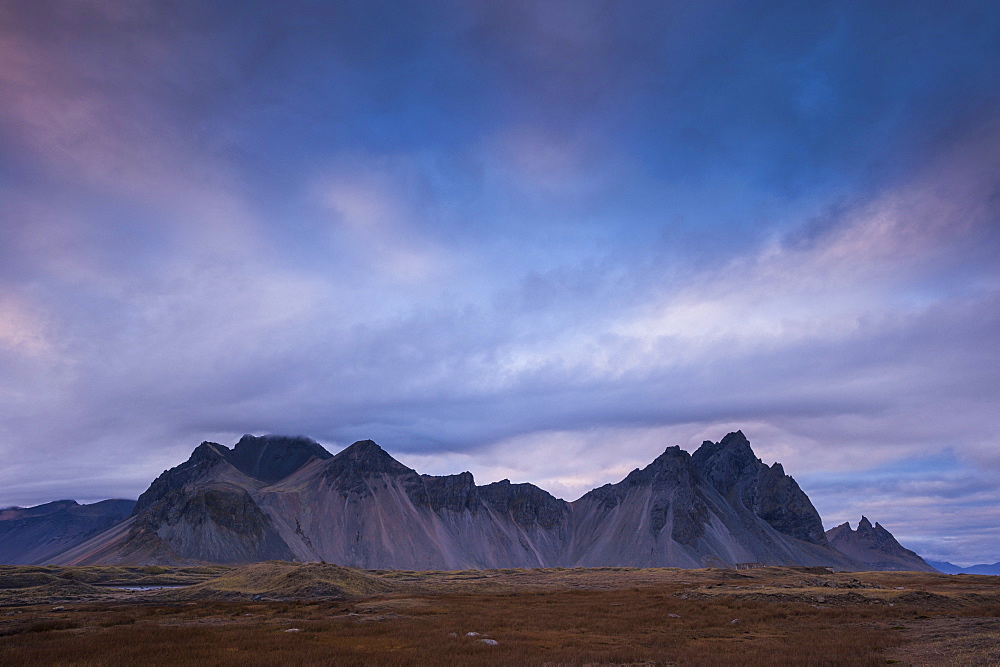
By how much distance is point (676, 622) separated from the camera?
47.7m

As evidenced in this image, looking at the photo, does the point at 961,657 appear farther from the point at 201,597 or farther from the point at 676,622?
the point at 201,597

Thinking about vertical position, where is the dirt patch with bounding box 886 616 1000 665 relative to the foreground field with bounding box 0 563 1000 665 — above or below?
above

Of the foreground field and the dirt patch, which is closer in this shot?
the dirt patch

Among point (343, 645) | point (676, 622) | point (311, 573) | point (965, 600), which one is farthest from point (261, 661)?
point (311, 573)

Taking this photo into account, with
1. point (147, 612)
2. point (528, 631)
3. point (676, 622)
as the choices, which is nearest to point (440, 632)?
point (528, 631)

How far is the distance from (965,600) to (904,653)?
35708 mm

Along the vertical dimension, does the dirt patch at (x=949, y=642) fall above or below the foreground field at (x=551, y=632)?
above

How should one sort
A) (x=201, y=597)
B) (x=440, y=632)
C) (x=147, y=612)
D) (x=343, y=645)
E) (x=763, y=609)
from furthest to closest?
(x=201, y=597) → (x=147, y=612) → (x=763, y=609) → (x=440, y=632) → (x=343, y=645)

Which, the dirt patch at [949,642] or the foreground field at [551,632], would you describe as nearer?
the dirt patch at [949,642]

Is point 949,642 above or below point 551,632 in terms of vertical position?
above

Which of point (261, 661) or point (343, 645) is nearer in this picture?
point (261, 661)

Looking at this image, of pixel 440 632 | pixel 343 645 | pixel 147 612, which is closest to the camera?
pixel 343 645

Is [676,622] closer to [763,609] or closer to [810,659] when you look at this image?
[763,609]

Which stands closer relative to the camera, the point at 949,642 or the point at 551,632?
the point at 949,642
